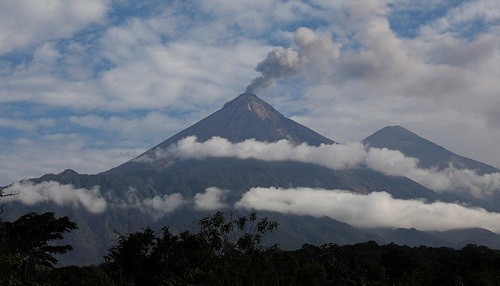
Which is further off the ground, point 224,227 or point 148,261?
point 224,227

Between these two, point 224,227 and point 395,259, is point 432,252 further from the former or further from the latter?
point 224,227

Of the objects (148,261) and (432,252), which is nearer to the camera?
(148,261)

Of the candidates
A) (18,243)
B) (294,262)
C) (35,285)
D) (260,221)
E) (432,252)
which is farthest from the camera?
(432,252)

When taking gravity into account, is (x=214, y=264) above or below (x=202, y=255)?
below

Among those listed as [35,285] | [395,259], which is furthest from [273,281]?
[395,259]

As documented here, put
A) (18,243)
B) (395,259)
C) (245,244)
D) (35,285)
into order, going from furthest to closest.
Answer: (395,259)
(18,243)
(245,244)
(35,285)

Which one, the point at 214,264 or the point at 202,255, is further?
the point at 202,255

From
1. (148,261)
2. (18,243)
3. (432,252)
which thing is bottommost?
(432,252)

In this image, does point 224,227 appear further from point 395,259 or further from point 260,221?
point 395,259
